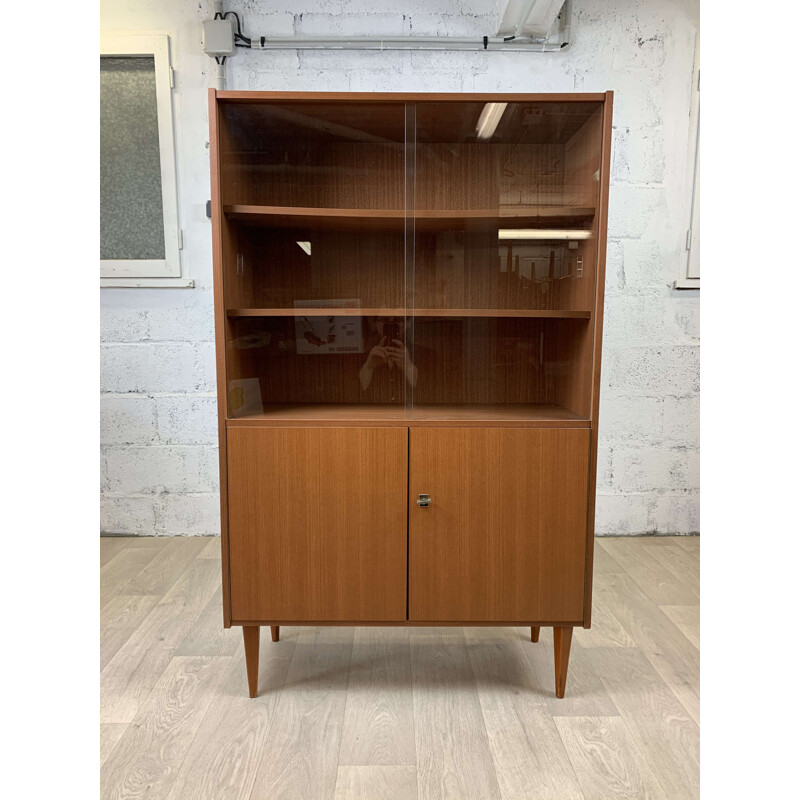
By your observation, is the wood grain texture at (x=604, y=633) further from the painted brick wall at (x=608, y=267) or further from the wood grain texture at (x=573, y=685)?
the painted brick wall at (x=608, y=267)

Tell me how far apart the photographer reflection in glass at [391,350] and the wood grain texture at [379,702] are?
837 millimetres

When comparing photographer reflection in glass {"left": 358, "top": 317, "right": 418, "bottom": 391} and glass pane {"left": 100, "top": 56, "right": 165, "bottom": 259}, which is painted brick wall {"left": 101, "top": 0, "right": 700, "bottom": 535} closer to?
glass pane {"left": 100, "top": 56, "right": 165, "bottom": 259}

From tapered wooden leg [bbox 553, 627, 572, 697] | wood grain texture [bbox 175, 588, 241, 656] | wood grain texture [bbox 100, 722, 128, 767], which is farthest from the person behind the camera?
wood grain texture [bbox 175, 588, 241, 656]

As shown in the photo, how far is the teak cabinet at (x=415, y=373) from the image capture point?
1.55 metres

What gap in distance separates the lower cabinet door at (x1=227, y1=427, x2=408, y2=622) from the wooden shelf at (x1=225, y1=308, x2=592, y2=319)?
302 millimetres

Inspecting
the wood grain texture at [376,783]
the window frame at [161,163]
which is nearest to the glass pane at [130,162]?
the window frame at [161,163]

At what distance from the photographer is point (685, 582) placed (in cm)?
235

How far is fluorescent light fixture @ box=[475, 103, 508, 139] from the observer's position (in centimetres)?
152

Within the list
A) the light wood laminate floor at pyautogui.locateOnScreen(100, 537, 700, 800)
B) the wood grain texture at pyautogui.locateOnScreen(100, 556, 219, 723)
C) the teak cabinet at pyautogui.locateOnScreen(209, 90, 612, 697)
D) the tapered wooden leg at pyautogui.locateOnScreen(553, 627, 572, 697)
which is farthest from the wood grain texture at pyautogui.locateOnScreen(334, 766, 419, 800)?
the wood grain texture at pyautogui.locateOnScreen(100, 556, 219, 723)

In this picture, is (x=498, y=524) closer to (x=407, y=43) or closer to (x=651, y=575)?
(x=651, y=575)

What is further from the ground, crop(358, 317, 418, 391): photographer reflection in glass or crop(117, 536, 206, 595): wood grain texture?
crop(358, 317, 418, 391): photographer reflection in glass
